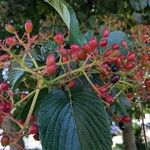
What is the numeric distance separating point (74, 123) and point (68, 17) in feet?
0.58

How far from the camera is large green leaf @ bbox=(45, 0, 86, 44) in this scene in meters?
0.73

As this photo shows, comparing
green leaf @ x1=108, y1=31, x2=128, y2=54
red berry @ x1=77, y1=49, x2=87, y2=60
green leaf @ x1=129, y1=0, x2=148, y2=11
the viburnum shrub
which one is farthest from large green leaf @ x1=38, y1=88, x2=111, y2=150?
green leaf @ x1=129, y1=0, x2=148, y2=11

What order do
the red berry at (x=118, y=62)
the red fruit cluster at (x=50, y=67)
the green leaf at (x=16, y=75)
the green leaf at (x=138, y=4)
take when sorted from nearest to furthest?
the red fruit cluster at (x=50, y=67)
the red berry at (x=118, y=62)
the green leaf at (x=16, y=75)
the green leaf at (x=138, y=4)

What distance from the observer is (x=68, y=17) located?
2.46 feet

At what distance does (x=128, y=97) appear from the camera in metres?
0.88

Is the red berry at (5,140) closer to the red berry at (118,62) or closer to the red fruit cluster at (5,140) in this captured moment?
the red fruit cluster at (5,140)

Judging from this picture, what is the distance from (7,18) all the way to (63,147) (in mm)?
1048

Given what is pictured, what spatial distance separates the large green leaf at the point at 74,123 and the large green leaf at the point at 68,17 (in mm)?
116

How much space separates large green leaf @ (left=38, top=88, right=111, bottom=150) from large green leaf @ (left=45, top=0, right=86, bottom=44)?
0.12m

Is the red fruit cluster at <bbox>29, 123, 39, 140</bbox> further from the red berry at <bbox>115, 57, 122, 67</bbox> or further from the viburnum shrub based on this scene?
the red berry at <bbox>115, 57, 122, 67</bbox>

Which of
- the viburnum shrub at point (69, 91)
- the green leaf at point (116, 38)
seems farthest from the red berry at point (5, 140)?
the green leaf at point (116, 38)

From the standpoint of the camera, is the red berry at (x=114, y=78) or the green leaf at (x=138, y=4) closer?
the red berry at (x=114, y=78)

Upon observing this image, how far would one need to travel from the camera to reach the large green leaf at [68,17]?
0.73 metres

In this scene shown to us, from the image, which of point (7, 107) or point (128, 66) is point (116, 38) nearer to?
point (128, 66)
